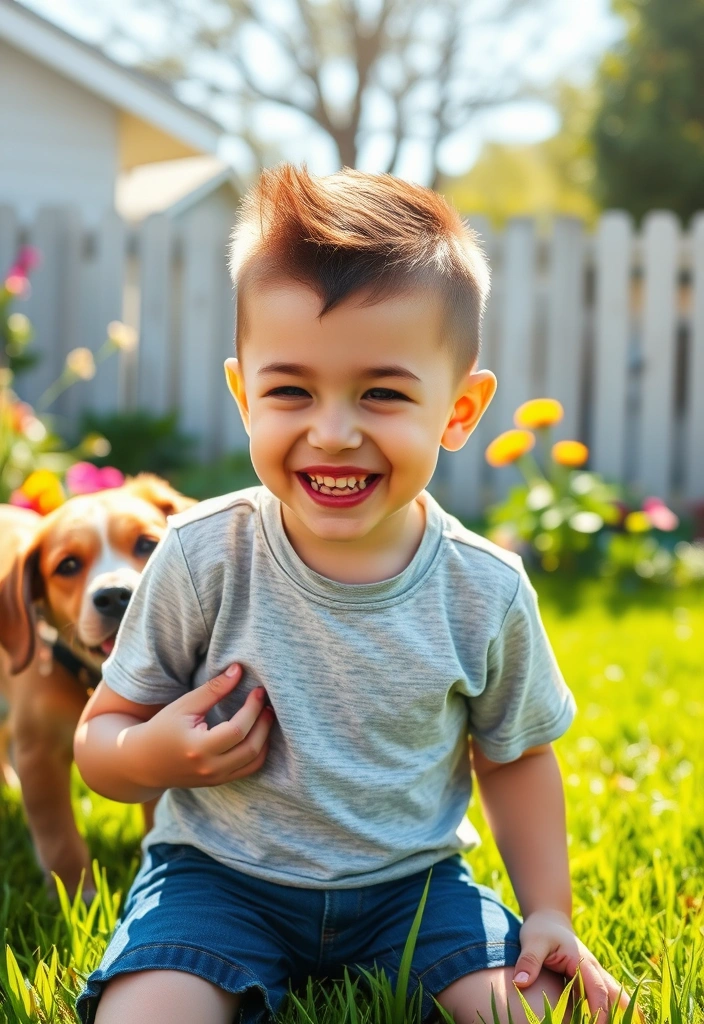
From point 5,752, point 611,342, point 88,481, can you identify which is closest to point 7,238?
point 611,342

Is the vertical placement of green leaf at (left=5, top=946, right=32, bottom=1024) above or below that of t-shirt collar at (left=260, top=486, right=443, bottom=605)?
below

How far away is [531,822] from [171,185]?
12.2 meters

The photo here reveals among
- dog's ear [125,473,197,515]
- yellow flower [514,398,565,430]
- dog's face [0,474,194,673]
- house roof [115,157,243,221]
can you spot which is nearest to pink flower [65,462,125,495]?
dog's ear [125,473,197,515]

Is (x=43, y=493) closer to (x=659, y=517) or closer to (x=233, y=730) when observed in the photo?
(x=233, y=730)

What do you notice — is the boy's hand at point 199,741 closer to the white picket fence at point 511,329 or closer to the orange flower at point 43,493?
the orange flower at point 43,493

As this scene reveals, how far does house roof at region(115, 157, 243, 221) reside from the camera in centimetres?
1136

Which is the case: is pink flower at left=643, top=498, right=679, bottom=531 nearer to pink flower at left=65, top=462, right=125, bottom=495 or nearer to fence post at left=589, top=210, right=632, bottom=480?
fence post at left=589, top=210, right=632, bottom=480

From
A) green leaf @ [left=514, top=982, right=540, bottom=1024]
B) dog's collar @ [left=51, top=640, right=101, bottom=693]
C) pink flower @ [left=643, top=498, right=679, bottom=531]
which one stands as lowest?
green leaf @ [left=514, top=982, right=540, bottom=1024]

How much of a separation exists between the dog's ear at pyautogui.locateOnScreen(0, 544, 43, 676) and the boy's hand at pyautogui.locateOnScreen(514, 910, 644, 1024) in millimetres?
1066

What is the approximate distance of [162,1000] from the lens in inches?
55.6

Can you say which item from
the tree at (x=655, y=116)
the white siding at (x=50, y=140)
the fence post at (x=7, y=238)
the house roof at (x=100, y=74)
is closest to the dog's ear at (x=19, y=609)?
the fence post at (x=7, y=238)

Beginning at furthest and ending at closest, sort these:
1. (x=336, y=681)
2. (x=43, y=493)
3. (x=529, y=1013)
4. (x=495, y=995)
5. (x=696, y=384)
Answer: (x=696, y=384), (x=43, y=493), (x=336, y=681), (x=495, y=995), (x=529, y=1013)

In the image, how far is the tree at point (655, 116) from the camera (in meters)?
14.8

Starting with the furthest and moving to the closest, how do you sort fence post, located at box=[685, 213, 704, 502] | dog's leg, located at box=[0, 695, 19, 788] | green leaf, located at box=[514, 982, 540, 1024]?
fence post, located at box=[685, 213, 704, 502] < dog's leg, located at box=[0, 695, 19, 788] < green leaf, located at box=[514, 982, 540, 1024]
